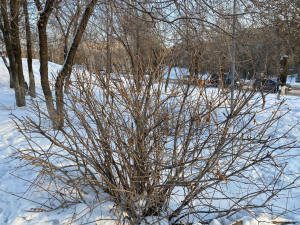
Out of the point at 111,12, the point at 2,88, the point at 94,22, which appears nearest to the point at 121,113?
the point at 111,12

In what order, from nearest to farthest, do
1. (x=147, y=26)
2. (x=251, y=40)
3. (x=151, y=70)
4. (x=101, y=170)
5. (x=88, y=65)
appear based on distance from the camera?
1. (x=151, y=70)
2. (x=88, y=65)
3. (x=101, y=170)
4. (x=251, y=40)
5. (x=147, y=26)

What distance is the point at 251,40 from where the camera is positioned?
4.36 metres

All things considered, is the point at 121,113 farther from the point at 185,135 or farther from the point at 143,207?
the point at 143,207

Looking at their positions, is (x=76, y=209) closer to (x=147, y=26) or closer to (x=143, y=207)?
(x=143, y=207)

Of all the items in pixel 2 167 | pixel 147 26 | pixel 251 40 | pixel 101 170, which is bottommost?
pixel 2 167

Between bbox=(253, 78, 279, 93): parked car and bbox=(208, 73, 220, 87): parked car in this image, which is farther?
bbox=(208, 73, 220, 87): parked car

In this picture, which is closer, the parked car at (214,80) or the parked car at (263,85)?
the parked car at (263,85)

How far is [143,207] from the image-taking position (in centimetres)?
281

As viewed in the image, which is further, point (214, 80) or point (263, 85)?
point (214, 80)

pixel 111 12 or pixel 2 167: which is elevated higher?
pixel 111 12

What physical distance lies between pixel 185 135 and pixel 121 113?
0.75 meters

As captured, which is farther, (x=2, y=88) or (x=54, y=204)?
(x=2, y=88)

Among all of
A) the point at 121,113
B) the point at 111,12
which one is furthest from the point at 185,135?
the point at 111,12

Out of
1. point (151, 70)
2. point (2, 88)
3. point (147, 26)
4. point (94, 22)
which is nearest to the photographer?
point (151, 70)
